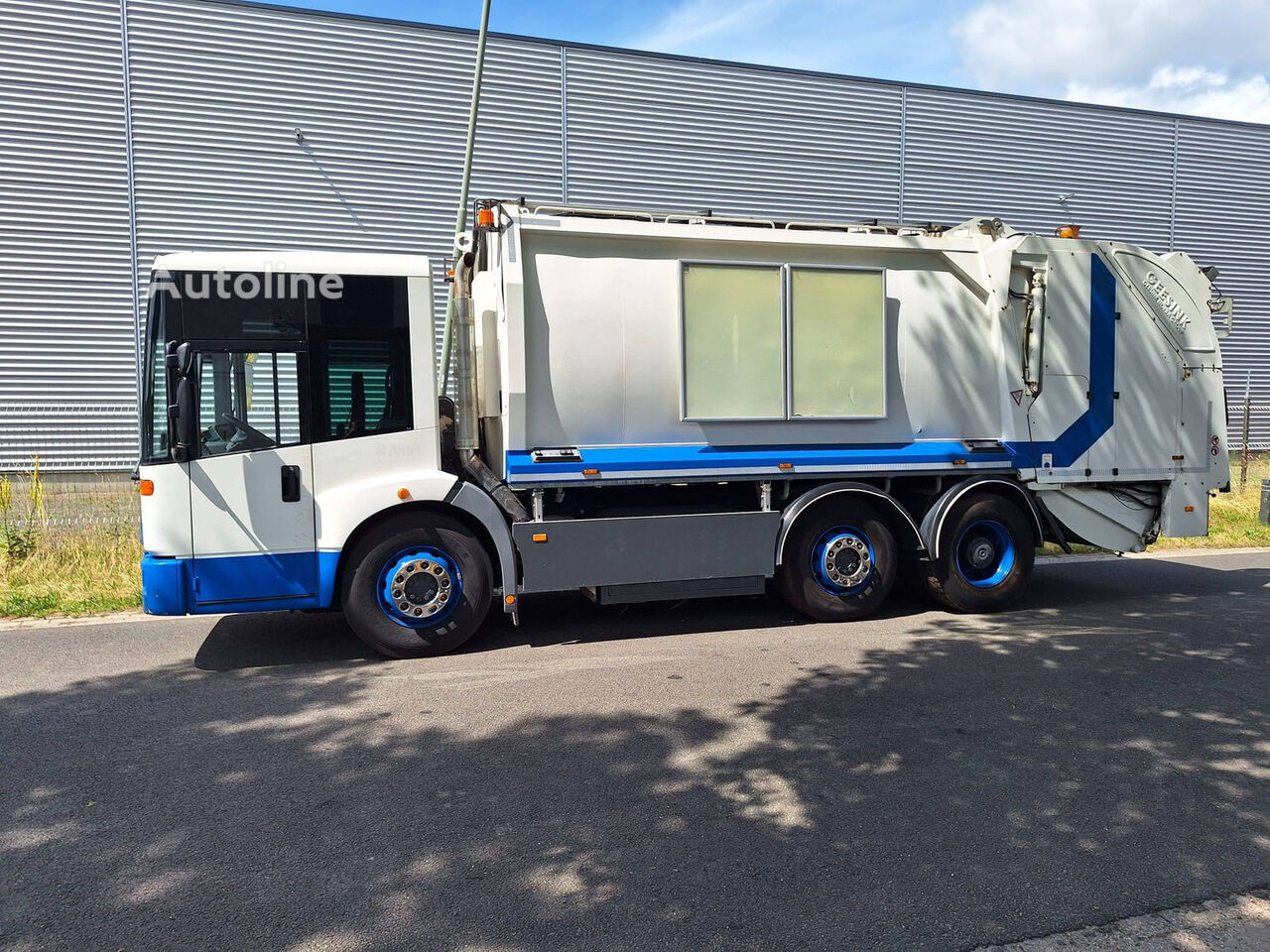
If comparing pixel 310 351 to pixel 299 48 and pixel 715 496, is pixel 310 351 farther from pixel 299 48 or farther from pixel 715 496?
pixel 299 48

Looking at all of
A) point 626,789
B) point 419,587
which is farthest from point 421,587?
point 626,789

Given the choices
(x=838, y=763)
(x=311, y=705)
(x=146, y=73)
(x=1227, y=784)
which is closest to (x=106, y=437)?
(x=146, y=73)

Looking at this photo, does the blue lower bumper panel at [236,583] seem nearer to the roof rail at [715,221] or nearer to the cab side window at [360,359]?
the cab side window at [360,359]

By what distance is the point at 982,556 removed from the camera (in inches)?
310

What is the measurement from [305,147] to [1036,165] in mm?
15575

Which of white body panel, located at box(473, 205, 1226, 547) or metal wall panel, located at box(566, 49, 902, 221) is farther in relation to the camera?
metal wall panel, located at box(566, 49, 902, 221)

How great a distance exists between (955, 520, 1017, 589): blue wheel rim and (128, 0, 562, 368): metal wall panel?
33.3ft

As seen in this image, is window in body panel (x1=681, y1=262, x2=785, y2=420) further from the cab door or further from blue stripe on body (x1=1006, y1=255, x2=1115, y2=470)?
the cab door

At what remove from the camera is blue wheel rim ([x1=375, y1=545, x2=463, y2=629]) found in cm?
641

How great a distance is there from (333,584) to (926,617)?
189 inches

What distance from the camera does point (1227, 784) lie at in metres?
4.18

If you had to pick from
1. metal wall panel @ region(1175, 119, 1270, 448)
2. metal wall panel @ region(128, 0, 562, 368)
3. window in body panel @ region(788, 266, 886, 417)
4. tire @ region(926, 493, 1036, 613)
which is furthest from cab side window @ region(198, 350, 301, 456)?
metal wall panel @ region(1175, 119, 1270, 448)

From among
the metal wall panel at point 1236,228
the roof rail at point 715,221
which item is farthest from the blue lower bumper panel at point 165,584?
the metal wall panel at point 1236,228

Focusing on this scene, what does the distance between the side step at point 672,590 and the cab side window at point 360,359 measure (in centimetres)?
196
